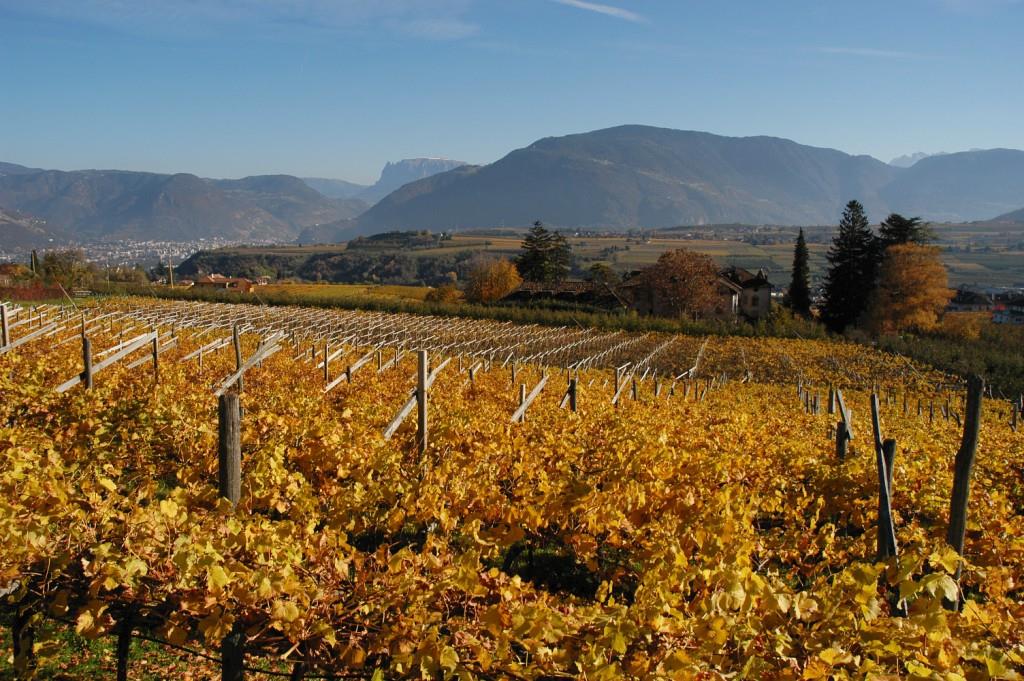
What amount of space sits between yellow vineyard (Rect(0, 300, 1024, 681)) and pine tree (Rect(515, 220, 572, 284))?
5918 cm

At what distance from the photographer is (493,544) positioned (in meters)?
3.63

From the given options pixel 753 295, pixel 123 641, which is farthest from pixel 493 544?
pixel 753 295

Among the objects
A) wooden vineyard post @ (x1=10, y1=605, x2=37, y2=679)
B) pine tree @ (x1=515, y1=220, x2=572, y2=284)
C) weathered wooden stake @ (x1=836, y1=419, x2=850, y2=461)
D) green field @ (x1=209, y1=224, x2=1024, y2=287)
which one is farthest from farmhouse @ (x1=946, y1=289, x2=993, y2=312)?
wooden vineyard post @ (x1=10, y1=605, x2=37, y2=679)

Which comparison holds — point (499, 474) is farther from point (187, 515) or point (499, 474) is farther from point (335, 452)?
point (187, 515)

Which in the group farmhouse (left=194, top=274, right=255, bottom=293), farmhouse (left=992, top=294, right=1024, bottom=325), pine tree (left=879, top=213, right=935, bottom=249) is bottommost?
farmhouse (left=992, top=294, right=1024, bottom=325)

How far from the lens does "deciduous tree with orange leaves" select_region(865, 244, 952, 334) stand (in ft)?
141

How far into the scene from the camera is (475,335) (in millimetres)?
35844

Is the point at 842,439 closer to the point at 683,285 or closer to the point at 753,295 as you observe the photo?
the point at 683,285

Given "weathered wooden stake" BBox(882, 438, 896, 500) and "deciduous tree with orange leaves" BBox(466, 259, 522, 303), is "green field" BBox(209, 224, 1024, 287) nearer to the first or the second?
"deciduous tree with orange leaves" BBox(466, 259, 522, 303)

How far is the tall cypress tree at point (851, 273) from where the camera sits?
47.1 m

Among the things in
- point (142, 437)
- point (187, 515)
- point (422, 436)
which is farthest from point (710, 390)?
point (187, 515)

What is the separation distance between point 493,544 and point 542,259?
66215mm

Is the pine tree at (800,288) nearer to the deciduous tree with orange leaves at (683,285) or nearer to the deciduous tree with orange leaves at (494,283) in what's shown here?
the deciduous tree with orange leaves at (683,285)

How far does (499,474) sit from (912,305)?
44.8 m
